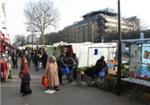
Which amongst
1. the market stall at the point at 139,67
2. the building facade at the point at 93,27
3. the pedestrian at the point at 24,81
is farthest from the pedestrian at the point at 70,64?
the building facade at the point at 93,27

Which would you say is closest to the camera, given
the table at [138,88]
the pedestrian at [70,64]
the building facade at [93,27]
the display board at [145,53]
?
the table at [138,88]

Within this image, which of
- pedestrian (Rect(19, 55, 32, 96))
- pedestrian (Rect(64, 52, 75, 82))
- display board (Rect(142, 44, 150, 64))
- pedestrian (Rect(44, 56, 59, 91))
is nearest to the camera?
display board (Rect(142, 44, 150, 64))

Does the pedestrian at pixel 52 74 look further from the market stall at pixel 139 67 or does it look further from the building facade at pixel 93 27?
the building facade at pixel 93 27

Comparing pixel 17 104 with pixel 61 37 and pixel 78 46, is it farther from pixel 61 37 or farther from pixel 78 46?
pixel 61 37

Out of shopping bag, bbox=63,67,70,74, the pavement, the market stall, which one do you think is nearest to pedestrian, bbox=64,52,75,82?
shopping bag, bbox=63,67,70,74

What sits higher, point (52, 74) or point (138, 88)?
point (52, 74)

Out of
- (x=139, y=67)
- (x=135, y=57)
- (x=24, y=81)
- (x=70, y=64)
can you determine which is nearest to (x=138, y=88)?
(x=139, y=67)

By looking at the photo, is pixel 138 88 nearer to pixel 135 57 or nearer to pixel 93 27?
pixel 135 57

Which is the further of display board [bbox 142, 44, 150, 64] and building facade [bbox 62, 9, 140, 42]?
building facade [bbox 62, 9, 140, 42]

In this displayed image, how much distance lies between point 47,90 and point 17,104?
395cm

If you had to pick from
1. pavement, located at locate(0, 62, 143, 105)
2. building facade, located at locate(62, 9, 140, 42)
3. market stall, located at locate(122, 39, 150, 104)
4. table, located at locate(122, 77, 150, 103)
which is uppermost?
building facade, located at locate(62, 9, 140, 42)

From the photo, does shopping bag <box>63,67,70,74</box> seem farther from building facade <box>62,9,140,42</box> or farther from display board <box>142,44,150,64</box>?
building facade <box>62,9,140,42</box>

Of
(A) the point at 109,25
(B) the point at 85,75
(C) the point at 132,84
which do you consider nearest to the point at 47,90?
(B) the point at 85,75

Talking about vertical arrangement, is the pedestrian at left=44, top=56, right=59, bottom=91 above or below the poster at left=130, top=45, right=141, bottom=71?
below
